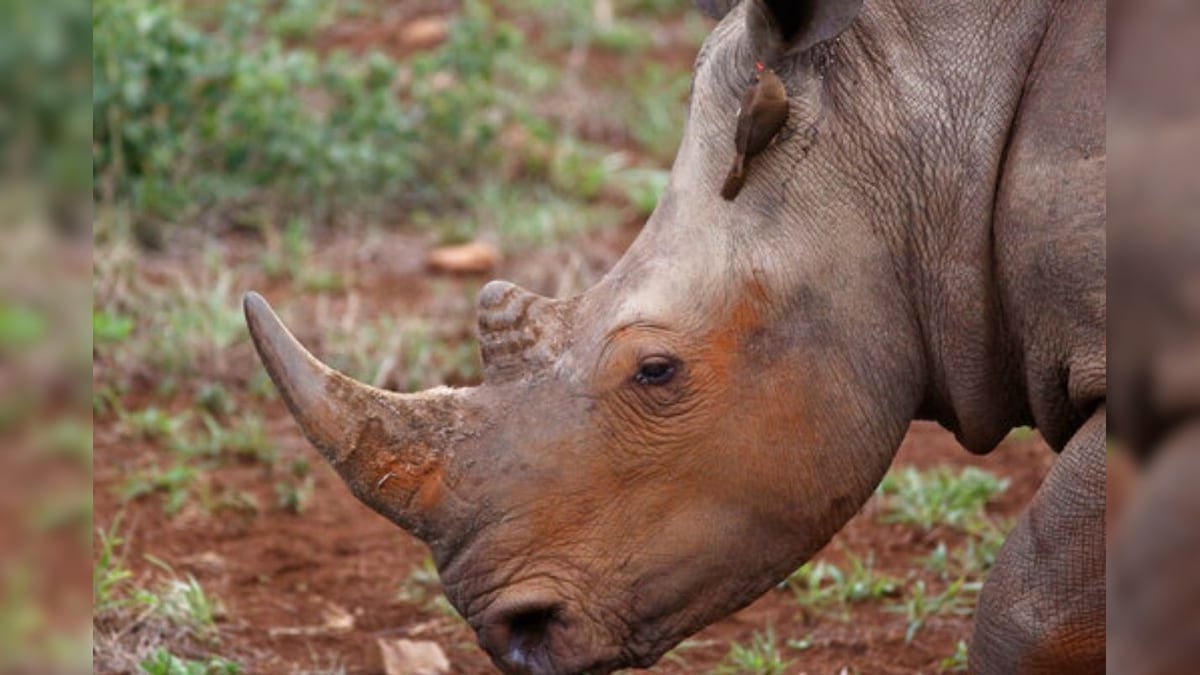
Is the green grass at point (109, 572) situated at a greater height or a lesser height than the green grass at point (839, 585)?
greater

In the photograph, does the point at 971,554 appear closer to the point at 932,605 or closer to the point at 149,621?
the point at 932,605

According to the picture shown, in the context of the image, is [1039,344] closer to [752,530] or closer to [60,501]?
[752,530]

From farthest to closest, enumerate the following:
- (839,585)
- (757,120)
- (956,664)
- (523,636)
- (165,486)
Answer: (165,486)
(839,585)
(956,664)
(523,636)
(757,120)

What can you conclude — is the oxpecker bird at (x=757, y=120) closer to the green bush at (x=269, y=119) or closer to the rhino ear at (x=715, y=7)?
the rhino ear at (x=715, y=7)

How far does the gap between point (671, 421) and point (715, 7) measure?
1008 millimetres

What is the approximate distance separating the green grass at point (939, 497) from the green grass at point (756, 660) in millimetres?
916

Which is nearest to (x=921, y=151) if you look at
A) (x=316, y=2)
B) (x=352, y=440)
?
(x=352, y=440)

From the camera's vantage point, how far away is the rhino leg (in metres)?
3.19

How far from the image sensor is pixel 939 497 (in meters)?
5.34

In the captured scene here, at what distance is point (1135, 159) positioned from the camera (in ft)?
2.69

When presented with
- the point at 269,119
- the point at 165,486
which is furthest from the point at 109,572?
the point at 269,119

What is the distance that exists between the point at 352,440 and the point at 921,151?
1.17 meters

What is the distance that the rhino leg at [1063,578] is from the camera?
126 inches

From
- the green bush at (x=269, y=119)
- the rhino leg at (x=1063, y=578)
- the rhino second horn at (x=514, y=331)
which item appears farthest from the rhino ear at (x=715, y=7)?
the green bush at (x=269, y=119)
